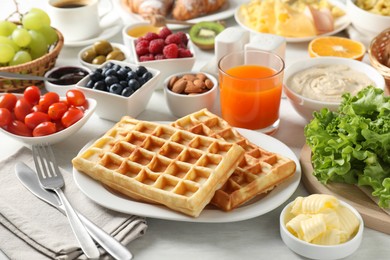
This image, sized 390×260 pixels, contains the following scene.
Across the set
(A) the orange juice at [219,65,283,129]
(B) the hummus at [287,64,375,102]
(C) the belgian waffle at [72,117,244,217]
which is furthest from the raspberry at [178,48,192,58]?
(C) the belgian waffle at [72,117,244,217]

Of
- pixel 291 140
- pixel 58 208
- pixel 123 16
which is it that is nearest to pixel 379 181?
pixel 291 140

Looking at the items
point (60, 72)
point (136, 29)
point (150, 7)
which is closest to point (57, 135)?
point (60, 72)

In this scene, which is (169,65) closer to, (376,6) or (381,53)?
(381,53)

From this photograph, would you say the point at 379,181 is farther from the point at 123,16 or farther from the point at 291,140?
the point at 123,16

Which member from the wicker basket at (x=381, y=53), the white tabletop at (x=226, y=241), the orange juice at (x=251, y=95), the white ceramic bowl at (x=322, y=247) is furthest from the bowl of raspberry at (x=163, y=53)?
the white ceramic bowl at (x=322, y=247)

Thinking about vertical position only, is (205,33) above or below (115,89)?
below

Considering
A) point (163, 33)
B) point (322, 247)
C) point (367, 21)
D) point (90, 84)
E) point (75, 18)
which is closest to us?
point (322, 247)

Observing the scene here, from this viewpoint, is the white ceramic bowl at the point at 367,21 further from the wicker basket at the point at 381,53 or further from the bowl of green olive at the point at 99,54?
the bowl of green olive at the point at 99,54

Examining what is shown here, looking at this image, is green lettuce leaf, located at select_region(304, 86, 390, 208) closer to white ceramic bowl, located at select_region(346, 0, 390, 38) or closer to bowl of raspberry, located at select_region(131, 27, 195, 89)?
bowl of raspberry, located at select_region(131, 27, 195, 89)
